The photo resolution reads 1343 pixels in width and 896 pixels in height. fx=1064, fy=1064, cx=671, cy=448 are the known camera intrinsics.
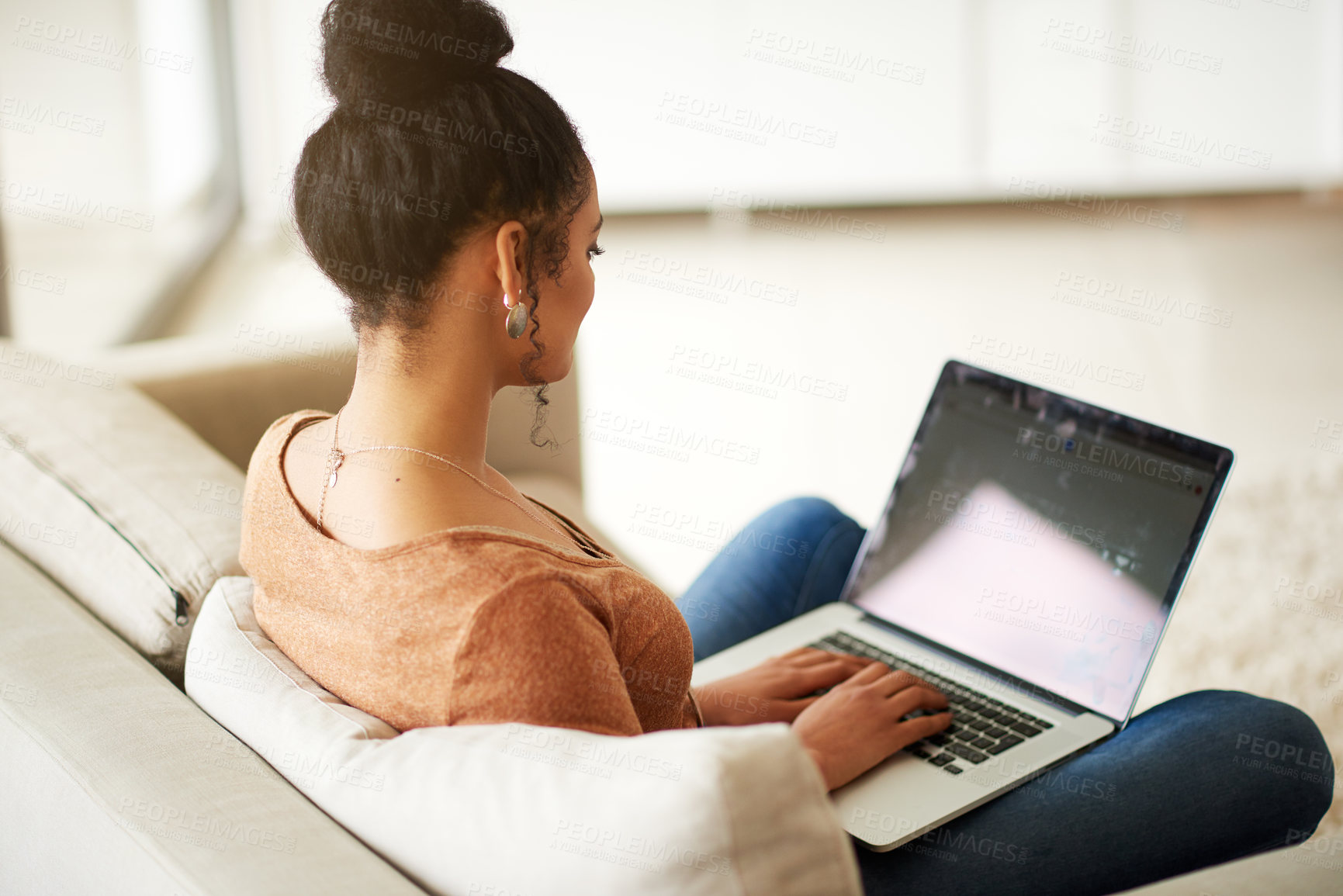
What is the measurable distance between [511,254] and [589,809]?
384mm

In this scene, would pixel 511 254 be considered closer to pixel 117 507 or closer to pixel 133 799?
pixel 133 799

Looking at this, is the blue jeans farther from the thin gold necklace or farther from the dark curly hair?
the dark curly hair

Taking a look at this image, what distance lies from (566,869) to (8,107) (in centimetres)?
266

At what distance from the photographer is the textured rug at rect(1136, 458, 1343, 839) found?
6.38 ft

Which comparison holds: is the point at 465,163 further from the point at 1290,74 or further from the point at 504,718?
the point at 1290,74

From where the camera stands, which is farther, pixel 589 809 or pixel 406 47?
pixel 406 47

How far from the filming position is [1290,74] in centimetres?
258

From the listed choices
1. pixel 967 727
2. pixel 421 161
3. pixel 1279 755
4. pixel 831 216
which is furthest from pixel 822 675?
pixel 831 216

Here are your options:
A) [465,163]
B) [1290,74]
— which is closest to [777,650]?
[465,163]

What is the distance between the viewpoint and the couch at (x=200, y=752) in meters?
0.51

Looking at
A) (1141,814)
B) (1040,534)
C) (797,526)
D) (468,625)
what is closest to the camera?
(468,625)

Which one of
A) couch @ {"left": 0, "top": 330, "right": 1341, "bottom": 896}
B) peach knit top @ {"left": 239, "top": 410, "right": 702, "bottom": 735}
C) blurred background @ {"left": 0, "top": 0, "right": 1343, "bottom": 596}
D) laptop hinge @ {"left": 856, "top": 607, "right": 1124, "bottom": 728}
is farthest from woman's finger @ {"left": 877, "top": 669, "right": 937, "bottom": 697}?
blurred background @ {"left": 0, "top": 0, "right": 1343, "bottom": 596}

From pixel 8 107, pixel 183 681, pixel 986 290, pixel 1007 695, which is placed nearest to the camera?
pixel 183 681

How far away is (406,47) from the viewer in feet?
2.44
